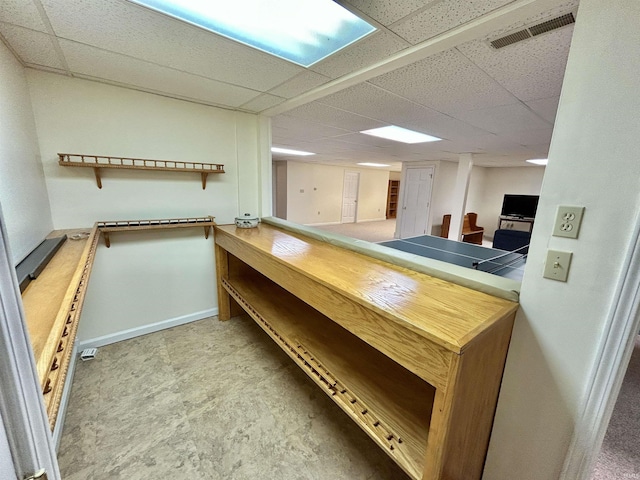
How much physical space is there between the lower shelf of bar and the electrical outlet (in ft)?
2.87

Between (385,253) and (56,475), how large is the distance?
4.64 ft

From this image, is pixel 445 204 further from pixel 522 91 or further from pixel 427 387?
pixel 427 387

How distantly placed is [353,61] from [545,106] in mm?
1745

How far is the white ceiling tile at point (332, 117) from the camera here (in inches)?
97.4

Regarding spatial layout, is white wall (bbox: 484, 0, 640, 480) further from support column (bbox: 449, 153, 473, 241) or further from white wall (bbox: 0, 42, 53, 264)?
support column (bbox: 449, 153, 473, 241)

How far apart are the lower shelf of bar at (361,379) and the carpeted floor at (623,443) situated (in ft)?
3.69

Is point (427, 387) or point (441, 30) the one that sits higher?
point (441, 30)

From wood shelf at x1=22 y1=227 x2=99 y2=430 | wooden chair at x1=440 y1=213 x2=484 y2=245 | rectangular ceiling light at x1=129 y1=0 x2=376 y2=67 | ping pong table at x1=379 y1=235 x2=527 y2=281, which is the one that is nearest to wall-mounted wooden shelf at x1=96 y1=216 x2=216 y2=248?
wood shelf at x1=22 y1=227 x2=99 y2=430

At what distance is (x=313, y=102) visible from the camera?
90.7 inches

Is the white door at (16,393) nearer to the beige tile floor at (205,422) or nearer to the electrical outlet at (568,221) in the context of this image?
the beige tile floor at (205,422)

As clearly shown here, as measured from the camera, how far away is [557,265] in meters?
0.94

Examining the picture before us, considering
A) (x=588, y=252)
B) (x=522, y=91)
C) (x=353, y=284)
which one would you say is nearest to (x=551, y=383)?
(x=588, y=252)

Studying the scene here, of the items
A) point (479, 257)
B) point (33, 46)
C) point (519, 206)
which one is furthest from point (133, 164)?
point (519, 206)

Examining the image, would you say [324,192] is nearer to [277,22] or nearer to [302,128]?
[302,128]
